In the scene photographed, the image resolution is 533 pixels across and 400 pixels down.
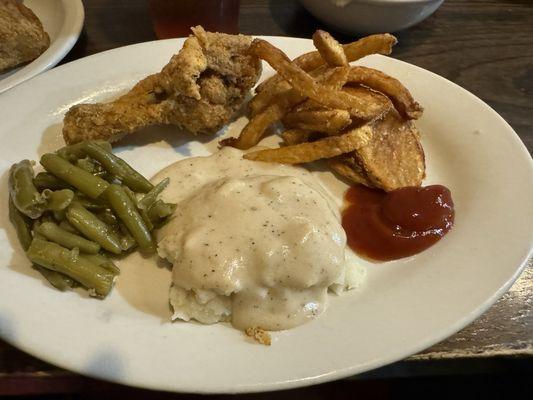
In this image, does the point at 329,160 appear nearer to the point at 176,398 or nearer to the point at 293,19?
the point at 176,398

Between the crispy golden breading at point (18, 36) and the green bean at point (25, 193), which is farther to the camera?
the crispy golden breading at point (18, 36)

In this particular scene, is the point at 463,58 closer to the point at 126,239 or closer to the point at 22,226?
the point at 126,239

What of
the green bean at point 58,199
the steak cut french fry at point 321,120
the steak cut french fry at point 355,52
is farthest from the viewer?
the steak cut french fry at point 355,52

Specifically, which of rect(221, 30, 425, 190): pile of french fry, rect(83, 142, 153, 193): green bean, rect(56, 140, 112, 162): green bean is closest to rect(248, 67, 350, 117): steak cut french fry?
rect(221, 30, 425, 190): pile of french fry

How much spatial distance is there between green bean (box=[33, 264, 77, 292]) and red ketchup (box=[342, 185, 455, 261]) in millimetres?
877

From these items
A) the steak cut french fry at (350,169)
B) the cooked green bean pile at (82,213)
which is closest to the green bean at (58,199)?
the cooked green bean pile at (82,213)

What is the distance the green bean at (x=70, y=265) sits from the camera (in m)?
1.49

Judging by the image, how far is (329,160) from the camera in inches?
79.4

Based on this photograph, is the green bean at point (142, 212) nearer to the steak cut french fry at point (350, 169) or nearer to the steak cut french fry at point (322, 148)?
the steak cut french fry at point (322, 148)

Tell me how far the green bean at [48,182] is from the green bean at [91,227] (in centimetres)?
12

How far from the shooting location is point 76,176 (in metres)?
1.65

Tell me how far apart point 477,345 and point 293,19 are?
2.12 metres

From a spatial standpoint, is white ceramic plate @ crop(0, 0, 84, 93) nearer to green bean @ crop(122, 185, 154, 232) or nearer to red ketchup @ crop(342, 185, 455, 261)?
green bean @ crop(122, 185, 154, 232)

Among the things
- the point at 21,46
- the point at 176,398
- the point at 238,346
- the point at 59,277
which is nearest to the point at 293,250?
the point at 238,346
